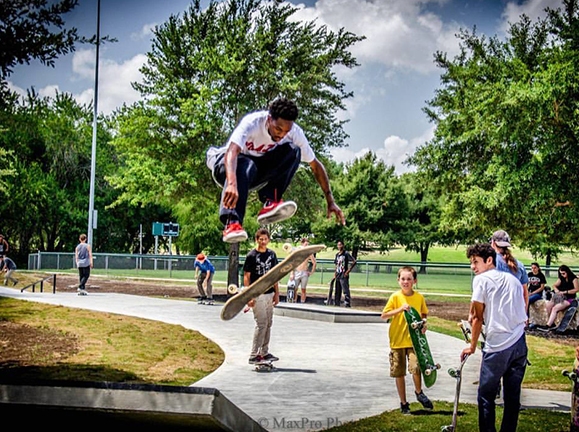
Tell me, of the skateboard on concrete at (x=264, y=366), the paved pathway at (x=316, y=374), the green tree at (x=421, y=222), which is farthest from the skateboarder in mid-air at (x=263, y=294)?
the green tree at (x=421, y=222)

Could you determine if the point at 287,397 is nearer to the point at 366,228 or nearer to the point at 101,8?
the point at 101,8

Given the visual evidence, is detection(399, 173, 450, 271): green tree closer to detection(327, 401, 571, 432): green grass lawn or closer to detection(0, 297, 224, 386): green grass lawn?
detection(0, 297, 224, 386): green grass lawn

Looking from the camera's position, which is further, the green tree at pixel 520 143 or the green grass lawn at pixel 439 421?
the green tree at pixel 520 143

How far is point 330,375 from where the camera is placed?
361 inches

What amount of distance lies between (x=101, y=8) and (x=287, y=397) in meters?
5.16

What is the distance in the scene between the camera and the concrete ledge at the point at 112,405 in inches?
152

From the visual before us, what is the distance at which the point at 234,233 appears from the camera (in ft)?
14.6

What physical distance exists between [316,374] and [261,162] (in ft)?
17.5

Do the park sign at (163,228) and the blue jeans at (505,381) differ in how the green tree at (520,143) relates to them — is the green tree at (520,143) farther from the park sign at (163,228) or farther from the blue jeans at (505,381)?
the blue jeans at (505,381)

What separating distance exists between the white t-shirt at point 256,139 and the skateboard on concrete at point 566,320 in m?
12.6

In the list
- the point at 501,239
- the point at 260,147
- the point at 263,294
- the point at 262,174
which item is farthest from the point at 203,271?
the point at 260,147

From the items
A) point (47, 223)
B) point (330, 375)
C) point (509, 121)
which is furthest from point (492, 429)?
point (47, 223)

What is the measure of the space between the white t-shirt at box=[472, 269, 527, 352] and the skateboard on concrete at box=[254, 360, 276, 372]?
447 centimetres

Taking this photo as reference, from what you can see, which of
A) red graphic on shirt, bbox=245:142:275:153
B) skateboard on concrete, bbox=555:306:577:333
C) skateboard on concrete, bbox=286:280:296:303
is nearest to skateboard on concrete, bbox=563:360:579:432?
red graphic on shirt, bbox=245:142:275:153
